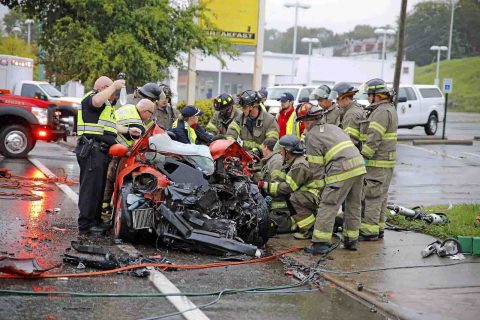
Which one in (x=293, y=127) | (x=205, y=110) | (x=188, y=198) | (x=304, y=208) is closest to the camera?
(x=188, y=198)

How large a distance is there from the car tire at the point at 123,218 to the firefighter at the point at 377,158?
2.94m

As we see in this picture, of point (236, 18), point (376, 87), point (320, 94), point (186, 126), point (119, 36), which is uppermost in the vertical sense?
point (236, 18)

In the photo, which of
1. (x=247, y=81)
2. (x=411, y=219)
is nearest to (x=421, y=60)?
(x=247, y=81)

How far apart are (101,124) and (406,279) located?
4.07 m

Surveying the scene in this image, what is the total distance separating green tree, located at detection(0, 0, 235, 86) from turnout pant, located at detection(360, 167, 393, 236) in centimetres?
1172

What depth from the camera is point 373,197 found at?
916cm

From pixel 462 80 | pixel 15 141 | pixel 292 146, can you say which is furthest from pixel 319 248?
pixel 462 80

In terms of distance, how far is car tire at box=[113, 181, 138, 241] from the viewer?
26.7 ft

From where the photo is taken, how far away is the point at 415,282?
7.21 m

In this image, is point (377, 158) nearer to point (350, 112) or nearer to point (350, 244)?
point (350, 112)

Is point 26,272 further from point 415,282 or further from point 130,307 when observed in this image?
point 415,282

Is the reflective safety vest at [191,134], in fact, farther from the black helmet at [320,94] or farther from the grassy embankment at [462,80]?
the grassy embankment at [462,80]

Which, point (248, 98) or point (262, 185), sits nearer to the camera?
point (262, 185)

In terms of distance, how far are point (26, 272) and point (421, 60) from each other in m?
104
